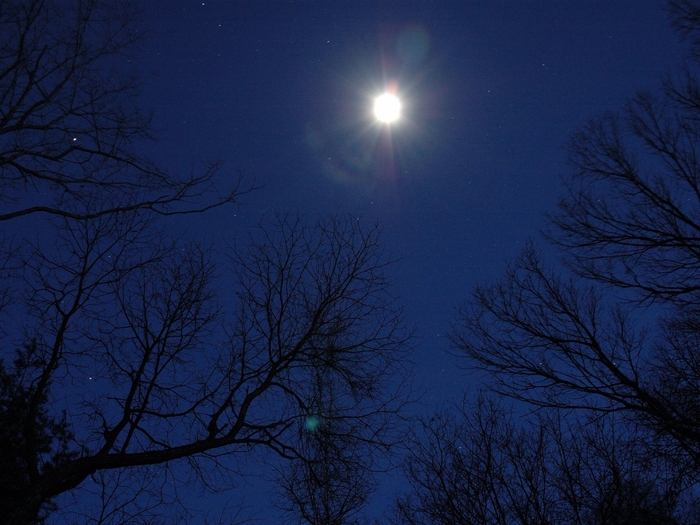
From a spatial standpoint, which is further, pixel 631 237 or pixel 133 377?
pixel 631 237

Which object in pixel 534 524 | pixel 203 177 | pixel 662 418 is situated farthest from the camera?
pixel 534 524

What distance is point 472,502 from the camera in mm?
7211

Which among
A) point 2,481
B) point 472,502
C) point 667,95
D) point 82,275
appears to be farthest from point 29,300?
point 667,95

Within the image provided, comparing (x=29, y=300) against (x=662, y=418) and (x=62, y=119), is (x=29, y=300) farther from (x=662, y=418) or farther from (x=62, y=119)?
(x=662, y=418)

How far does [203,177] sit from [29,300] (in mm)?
2701

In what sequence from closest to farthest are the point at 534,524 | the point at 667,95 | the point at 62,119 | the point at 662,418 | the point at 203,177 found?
the point at 62,119 < the point at 203,177 < the point at 662,418 < the point at 534,524 < the point at 667,95

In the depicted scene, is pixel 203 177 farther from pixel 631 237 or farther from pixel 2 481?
pixel 631 237

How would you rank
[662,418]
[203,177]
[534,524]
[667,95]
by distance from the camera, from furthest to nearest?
[667,95], [534,524], [662,418], [203,177]

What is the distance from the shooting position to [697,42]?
7441mm

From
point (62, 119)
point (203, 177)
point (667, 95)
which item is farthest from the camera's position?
point (667, 95)

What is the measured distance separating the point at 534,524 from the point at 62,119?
710 centimetres

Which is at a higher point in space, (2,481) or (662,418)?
(2,481)

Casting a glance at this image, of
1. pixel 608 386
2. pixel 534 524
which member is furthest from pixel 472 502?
pixel 608 386

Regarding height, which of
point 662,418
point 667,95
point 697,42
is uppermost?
point 697,42
